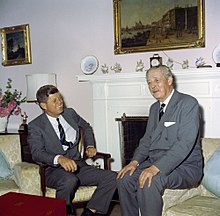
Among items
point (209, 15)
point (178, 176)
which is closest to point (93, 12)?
point (209, 15)

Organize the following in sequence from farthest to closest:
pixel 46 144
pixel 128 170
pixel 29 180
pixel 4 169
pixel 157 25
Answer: pixel 157 25 → pixel 4 169 → pixel 46 144 → pixel 29 180 → pixel 128 170

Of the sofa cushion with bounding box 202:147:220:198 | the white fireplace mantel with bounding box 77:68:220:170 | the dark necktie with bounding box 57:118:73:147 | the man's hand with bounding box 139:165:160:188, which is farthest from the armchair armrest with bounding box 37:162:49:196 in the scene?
the white fireplace mantel with bounding box 77:68:220:170

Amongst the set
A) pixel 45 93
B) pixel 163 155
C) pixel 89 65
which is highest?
pixel 89 65

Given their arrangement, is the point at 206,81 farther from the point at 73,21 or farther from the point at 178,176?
the point at 73,21

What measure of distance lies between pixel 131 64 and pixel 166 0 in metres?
0.79

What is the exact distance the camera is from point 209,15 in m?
3.48

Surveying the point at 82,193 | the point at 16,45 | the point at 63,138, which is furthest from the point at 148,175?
the point at 16,45

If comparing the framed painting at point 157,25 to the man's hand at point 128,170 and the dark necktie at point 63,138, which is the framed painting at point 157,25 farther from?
the man's hand at point 128,170

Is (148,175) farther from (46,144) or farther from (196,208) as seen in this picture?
(46,144)

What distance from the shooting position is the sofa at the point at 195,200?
7.23 ft

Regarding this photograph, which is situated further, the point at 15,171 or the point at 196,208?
the point at 15,171

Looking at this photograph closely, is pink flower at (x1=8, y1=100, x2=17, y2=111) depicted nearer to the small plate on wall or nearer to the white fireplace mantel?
the white fireplace mantel

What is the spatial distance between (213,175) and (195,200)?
0.22 meters

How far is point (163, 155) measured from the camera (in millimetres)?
2605
